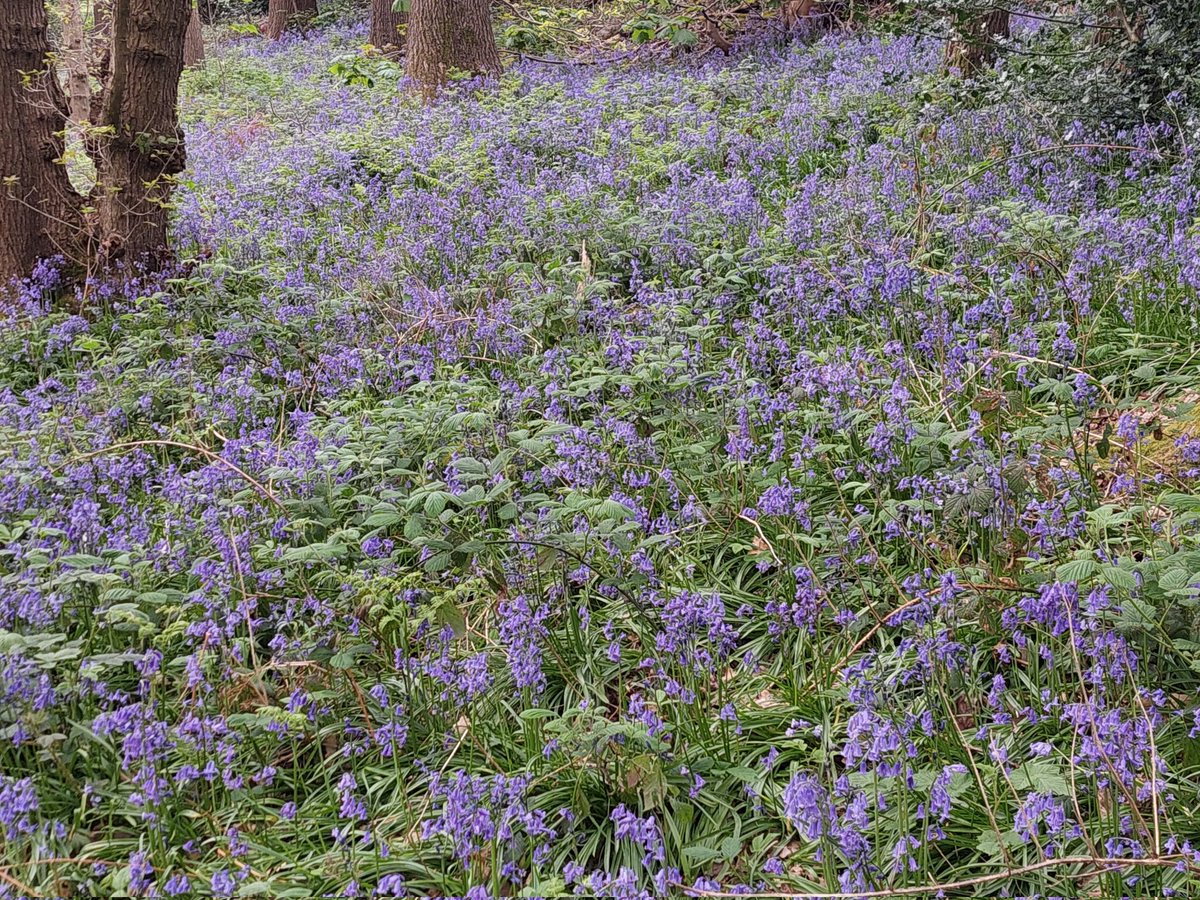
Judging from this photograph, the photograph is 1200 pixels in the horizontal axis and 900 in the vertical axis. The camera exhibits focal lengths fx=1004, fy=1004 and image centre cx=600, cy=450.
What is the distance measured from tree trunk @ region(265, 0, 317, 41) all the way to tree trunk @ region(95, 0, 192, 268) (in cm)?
1616

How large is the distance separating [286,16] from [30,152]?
55.5 feet

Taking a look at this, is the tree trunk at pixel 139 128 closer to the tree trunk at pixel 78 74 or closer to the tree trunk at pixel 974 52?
the tree trunk at pixel 78 74

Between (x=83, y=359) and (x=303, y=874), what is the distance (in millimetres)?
4012

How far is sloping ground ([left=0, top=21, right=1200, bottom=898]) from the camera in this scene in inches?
94.4

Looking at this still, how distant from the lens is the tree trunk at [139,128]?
6102mm

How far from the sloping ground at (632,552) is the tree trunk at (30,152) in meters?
0.52

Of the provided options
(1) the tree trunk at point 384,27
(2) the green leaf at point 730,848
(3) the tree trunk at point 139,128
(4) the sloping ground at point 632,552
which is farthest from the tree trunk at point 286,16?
(2) the green leaf at point 730,848

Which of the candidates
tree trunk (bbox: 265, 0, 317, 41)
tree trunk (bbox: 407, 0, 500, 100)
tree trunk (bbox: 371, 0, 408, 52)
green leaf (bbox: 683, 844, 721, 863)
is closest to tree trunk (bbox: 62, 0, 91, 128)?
tree trunk (bbox: 407, 0, 500, 100)

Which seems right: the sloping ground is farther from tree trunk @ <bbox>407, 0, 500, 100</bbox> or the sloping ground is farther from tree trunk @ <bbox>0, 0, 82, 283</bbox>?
tree trunk @ <bbox>407, 0, 500, 100</bbox>

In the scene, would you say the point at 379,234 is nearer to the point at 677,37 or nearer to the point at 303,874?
the point at 303,874

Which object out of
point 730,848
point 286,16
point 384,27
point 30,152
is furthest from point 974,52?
point 286,16

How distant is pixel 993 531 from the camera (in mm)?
3193

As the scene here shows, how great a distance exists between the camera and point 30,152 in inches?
239

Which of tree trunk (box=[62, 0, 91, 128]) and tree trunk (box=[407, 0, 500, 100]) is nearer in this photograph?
tree trunk (box=[62, 0, 91, 128])
